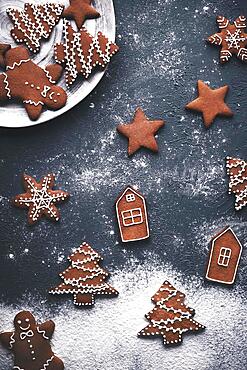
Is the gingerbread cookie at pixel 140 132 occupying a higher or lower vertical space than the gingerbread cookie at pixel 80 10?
lower

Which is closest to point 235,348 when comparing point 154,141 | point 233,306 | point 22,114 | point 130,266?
point 233,306

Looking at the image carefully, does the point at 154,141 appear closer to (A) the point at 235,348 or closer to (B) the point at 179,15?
(B) the point at 179,15

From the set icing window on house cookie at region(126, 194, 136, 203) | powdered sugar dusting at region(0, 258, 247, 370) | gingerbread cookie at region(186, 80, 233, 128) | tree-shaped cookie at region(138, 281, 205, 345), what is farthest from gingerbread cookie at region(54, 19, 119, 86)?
tree-shaped cookie at region(138, 281, 205, 345)

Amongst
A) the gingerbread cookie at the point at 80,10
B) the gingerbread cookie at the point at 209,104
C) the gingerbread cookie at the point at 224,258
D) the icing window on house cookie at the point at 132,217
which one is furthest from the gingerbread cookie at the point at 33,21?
the gingerbread cookie at the point at 224,258

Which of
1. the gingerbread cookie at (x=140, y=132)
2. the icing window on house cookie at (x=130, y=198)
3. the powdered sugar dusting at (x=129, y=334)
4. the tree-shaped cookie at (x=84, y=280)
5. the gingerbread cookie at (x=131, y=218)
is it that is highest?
the gingerbread cookie at (x=140, y=132)

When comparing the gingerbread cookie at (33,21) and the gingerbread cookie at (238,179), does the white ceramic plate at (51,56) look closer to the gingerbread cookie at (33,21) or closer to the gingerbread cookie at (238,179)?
the gingerbread cookie at (33,21)

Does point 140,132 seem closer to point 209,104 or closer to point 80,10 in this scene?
point 209,104

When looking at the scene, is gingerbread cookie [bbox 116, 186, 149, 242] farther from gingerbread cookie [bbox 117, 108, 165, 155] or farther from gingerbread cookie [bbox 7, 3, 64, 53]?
gingerbread cookie [bbox 7, 3, 64, 53]

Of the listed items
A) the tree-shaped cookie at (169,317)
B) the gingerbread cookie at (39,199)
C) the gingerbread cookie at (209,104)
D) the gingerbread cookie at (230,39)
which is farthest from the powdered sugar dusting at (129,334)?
the gingerbread cookie at (230,39)
